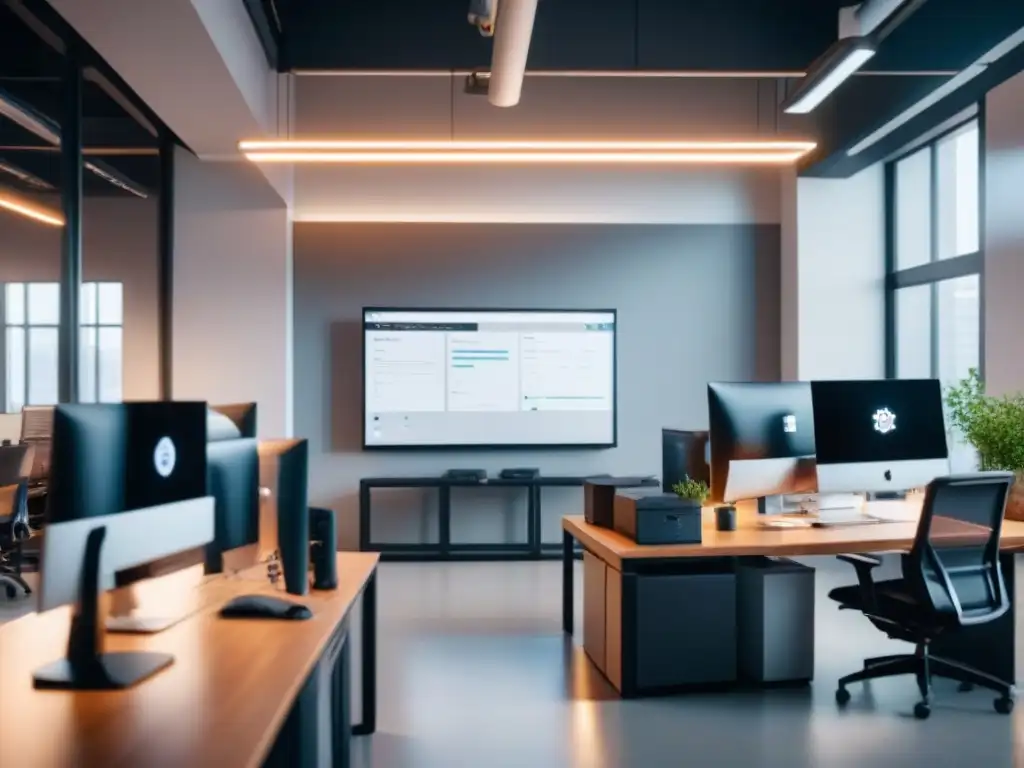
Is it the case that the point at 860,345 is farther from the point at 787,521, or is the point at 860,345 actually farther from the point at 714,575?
the point at 714,575

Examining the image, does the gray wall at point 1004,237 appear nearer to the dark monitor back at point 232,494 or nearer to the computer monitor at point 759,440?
the computer monitor at point 759,440

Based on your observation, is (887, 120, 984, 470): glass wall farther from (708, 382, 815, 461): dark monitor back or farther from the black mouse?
the black mouse

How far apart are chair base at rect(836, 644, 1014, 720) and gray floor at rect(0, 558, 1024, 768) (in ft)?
0.19

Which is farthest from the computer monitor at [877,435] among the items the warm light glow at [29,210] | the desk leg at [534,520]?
the warm light glow at [29,210]

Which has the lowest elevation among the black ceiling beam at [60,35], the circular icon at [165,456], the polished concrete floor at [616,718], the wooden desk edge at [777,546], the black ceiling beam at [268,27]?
the polished concrete floor at [616,718]

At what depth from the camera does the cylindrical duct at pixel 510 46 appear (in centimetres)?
370

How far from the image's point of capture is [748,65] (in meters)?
5.54

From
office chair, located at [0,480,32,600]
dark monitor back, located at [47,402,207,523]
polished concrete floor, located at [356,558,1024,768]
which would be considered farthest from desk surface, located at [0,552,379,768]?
office chair, located at [0,480,32,600]

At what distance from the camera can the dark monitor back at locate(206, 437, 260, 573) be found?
241 cm

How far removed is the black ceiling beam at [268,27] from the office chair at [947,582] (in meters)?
4.45

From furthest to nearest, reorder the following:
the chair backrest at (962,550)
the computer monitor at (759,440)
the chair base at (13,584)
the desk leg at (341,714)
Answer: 1. the chair base at (13,584)
2. the computer monitor at (759,440)
3. the chair backrest at (962,550)
4. the desk leg at (341,714)

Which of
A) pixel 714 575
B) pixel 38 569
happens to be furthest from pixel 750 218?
pixel 38 569

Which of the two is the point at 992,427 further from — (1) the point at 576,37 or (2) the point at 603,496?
(1) the point at 576,37

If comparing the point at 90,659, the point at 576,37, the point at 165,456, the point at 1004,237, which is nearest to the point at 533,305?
the point at 576,37
